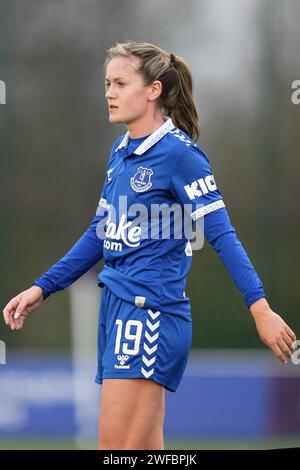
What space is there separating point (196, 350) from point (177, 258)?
4.33 m

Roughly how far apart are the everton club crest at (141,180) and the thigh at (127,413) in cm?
63

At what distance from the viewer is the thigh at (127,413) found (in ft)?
11.0

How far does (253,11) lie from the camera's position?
793cm

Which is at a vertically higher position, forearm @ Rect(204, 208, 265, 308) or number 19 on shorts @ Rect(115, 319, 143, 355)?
forearm @ Rect(204, 208, 265, 308)

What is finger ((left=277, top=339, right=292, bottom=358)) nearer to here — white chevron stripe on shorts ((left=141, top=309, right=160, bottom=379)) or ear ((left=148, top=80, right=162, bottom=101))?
white chevron stripe on shorts ((left=141, top=309, right=160, bottom=379))

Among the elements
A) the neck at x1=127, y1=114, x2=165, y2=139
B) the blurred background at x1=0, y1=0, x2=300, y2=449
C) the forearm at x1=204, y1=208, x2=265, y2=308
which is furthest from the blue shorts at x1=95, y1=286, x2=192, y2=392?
the blurred background at x1=0, y1=0, x2=300, y2=449

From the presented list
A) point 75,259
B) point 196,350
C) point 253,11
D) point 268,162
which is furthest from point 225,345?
point 75,259

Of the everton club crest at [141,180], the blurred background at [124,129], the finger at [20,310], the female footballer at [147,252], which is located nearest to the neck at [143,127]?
the female footballer at [147,252]

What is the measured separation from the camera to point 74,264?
378 centimetres

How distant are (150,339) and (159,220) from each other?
39 cm

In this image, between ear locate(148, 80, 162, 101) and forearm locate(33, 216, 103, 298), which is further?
forearm locate(33, 216, 103, 298)

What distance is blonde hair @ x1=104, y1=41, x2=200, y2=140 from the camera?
3.57m

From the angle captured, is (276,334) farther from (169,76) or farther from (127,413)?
(169,76)

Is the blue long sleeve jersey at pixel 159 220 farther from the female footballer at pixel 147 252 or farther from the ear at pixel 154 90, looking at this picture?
the ear at pixel 154 90
